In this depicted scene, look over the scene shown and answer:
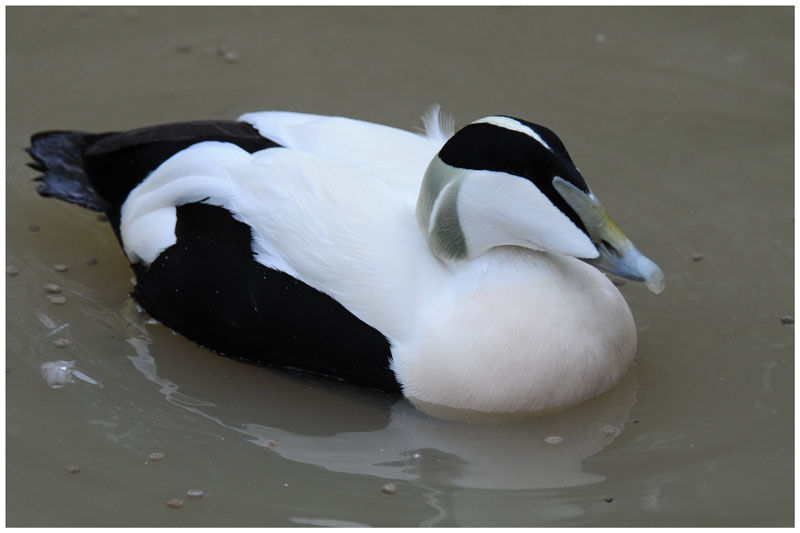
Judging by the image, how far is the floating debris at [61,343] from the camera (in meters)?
4.28

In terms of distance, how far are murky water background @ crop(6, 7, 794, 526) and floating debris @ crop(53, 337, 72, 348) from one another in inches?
1.6

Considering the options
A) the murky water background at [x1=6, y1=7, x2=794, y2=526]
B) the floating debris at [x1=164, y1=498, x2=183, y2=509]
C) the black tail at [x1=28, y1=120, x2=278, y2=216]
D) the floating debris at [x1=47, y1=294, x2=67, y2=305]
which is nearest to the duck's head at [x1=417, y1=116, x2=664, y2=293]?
the murky water background at [x1=6, y1=7, x2=794, y2=526]

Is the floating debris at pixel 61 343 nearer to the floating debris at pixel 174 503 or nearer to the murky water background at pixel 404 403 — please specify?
the murky water background at pixel 404 403

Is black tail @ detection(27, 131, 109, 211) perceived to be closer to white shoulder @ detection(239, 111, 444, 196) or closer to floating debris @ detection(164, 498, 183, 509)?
white shoulder @ detection(239, 111, 444, 196)

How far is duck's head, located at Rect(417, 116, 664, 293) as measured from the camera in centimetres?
367

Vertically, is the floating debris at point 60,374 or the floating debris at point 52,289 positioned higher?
the floating debris at point 52,289

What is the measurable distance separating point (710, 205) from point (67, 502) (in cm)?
263

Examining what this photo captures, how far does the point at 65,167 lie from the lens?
467 cm

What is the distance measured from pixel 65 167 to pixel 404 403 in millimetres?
1530

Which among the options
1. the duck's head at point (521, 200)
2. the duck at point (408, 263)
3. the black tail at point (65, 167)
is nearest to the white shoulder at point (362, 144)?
the duck at point (408, 263)

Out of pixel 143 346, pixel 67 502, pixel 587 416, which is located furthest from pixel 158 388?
pixel 587 416

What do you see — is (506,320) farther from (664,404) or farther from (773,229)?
(773,229)

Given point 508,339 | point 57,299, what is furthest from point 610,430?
point 57,299

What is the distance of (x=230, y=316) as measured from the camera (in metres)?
4.07
